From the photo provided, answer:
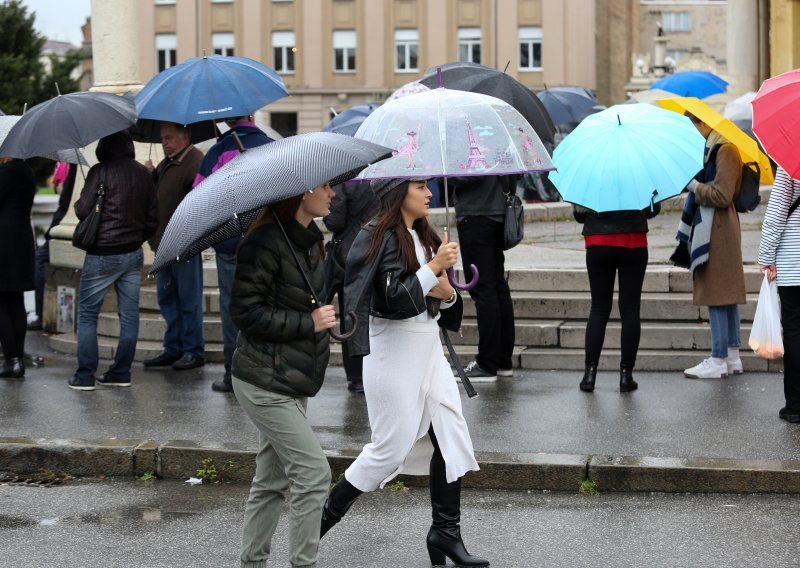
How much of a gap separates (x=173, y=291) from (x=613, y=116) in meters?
3.73

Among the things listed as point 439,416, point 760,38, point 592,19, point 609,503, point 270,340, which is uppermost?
point 592,19

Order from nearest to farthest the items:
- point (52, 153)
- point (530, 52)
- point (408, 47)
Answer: point (52, 153) → point (530, 52) → point (408, 47)

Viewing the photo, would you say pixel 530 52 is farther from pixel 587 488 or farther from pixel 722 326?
pixel 587 488

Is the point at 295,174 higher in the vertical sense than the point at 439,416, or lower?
higher

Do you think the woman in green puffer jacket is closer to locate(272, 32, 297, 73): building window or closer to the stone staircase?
the stone staircase

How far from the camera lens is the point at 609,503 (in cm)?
711

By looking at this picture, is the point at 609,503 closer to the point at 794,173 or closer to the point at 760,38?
the point at 794,173

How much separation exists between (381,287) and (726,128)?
4078mm

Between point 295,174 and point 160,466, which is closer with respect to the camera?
point 295,174

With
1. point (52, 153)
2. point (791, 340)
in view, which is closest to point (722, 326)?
point (791, 340)

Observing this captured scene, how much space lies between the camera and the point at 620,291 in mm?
9320

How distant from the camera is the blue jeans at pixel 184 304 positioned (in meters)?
10.6

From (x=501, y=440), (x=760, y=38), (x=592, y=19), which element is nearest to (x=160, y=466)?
(x=501, y=440)

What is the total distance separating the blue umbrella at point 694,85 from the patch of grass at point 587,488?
15107mm
